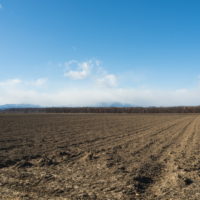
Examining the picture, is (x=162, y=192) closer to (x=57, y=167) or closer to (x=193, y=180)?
(x=193, y=180)

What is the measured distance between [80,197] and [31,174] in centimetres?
315

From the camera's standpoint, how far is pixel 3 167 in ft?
29.4

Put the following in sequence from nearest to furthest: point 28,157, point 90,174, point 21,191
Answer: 1. point 21,191
2. point 90,174
3. point 28,157

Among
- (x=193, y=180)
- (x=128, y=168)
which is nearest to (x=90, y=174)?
(x=128, y=168)

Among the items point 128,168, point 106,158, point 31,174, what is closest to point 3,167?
point 31,174

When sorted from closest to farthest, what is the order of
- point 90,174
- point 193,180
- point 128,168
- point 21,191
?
1. point 21,191
2. point 193,180
3. point 90,174
4. point 128,168

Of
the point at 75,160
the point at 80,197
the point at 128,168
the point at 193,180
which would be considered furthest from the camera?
the point at 75,160

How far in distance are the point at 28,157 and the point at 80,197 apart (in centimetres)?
634

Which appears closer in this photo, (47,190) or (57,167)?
(47,190)

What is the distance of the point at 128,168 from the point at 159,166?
1.50 m

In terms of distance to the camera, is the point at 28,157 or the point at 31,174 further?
the point at 28,157

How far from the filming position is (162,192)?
19.5 feet

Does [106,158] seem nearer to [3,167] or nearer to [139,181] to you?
[139,181]

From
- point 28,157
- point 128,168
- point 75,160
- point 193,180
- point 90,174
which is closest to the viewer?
point 193,180
